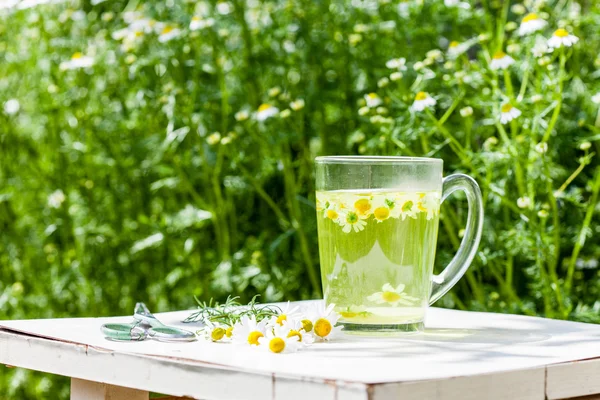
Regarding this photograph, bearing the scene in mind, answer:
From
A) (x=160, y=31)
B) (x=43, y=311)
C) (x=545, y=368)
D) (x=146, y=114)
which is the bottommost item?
(x=43, y=311)

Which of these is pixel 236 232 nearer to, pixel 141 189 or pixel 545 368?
pixel 141 189

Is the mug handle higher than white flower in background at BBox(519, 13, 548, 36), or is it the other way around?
white flower in background at BBox(519, 13, 548, 36)

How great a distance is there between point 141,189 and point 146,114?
11.3 inches

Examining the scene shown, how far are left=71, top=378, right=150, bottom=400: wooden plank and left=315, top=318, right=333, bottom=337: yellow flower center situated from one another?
0.25 metres

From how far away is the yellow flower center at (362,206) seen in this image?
1201mm

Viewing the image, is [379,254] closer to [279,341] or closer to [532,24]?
[279,341]

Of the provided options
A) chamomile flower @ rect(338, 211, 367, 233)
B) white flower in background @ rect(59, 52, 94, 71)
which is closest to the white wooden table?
chamomile flower @ rect(338, 211, 367, 233)

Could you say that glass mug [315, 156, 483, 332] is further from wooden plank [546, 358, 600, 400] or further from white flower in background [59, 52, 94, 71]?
white flower in background [59, 52, 94, 71]

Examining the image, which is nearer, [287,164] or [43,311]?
[287,164]

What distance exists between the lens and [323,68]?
2.79 m

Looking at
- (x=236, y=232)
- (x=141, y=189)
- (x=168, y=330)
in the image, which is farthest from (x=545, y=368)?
(x=141, y=189)

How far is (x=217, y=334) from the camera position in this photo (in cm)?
115

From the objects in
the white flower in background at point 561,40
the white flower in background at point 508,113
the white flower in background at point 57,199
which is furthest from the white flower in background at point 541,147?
the white flower in background at point 57,199

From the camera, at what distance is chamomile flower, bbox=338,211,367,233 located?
3.98 feet
